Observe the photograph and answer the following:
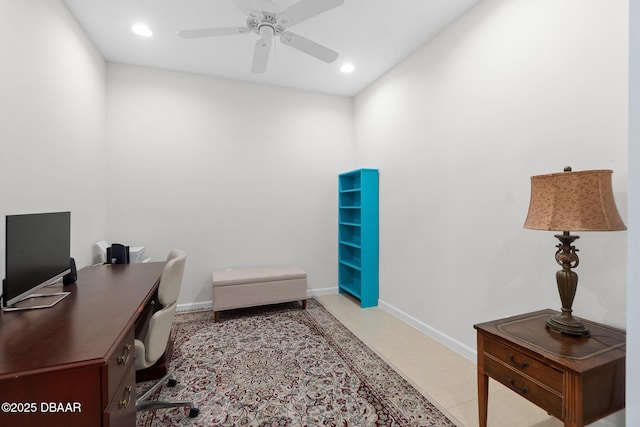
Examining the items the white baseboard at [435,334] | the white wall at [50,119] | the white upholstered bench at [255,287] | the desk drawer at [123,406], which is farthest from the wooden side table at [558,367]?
the white wall at [50,119]

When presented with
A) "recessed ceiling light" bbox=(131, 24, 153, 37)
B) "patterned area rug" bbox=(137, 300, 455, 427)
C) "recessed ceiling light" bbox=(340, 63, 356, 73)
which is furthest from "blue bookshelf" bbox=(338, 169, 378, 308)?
"recessed ceiling light" bbox=(131, 24, 153, 37)

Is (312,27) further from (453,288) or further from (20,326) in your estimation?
(20,326)

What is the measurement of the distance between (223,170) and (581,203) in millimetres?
3435

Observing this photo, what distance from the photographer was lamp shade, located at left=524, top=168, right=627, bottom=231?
1.25 metres

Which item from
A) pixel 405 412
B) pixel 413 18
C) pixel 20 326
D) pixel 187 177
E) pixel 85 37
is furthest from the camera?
pixel 187 177

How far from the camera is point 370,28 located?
8.68ft

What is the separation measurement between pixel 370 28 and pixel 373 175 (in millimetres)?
1597

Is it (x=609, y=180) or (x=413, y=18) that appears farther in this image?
(x=413, y=18)

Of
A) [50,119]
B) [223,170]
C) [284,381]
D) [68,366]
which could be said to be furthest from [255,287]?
[68,366]

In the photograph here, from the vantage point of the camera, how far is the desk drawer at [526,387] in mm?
1228

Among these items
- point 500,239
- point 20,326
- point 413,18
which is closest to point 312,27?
Result: point 413,18

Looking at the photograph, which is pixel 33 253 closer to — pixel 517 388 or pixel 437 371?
pixel 517 388

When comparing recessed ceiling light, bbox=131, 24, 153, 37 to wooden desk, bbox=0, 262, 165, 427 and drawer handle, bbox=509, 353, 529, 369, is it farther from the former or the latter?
drawer handle, bbox=509, 353, 529, 369

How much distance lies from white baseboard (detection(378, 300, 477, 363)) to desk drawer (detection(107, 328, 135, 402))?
2.41 m
